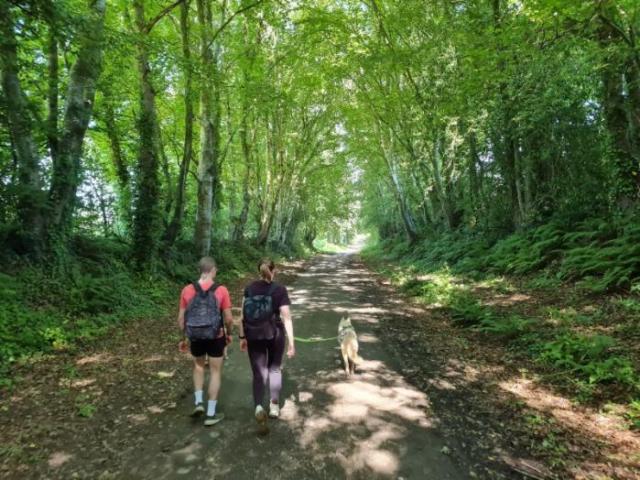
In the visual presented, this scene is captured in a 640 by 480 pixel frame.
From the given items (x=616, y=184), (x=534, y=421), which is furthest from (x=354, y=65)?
(x=534, y=421)

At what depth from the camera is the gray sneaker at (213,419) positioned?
454cm

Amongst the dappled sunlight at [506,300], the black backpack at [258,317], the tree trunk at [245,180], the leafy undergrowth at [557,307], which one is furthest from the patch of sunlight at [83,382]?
the tree trunk at [245,180]

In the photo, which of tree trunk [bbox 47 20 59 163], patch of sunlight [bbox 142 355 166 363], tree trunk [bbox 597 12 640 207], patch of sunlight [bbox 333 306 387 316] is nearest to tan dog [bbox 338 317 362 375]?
patch of sunlight [bbox 142 355 166 363]

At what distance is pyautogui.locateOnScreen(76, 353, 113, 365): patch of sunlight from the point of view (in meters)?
6.50

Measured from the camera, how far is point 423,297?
1238 centimetres

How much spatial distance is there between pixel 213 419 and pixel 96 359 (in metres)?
3.36

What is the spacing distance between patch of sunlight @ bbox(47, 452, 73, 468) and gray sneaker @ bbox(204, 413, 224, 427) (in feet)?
4.59

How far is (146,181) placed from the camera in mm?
12453

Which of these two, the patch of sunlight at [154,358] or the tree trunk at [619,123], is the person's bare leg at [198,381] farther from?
the tree trunk at [619,123]

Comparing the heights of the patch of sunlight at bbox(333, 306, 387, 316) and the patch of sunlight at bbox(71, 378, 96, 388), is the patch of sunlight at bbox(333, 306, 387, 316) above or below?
below

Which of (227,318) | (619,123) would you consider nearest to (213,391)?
(227,318)

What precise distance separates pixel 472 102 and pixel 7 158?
1468cm

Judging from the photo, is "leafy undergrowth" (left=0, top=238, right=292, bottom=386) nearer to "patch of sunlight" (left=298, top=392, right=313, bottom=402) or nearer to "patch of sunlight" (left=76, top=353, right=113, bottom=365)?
"patch of sunlight" (left=76, top=353, right=113, bottom=365)

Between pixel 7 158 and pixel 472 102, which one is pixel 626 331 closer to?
pixel 472 102
